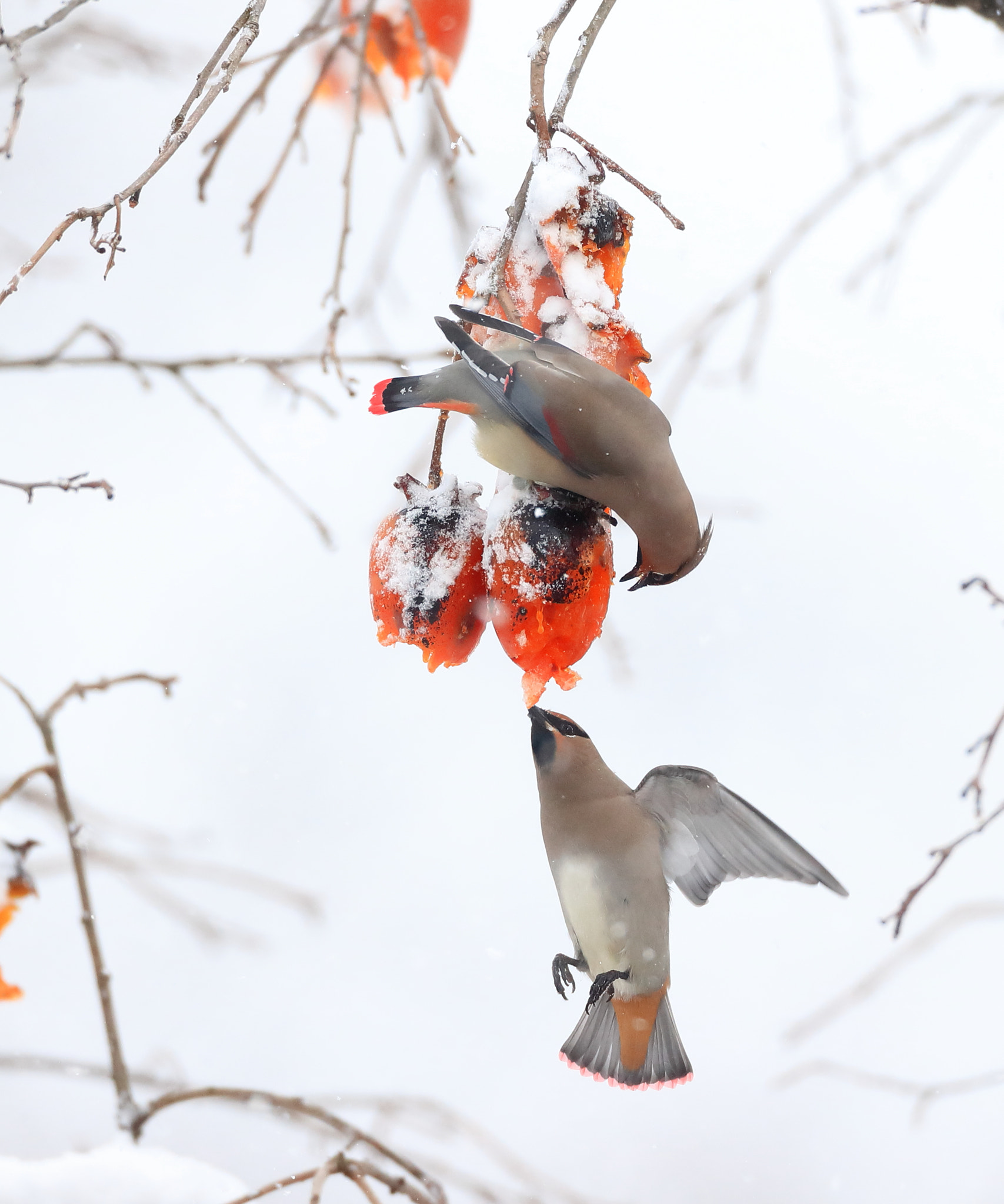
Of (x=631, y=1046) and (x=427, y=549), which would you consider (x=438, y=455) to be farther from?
(x=631, y=1046)

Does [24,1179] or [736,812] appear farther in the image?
[24,1179]

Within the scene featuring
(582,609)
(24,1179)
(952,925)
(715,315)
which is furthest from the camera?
(715,315)

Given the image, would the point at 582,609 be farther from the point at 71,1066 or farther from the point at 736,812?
the point at 71,1066

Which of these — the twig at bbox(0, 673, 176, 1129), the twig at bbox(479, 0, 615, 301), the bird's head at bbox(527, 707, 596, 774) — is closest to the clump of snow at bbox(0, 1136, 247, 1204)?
the twig at bbox(0, 673, 176, 1129)

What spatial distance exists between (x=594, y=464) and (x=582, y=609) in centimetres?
10

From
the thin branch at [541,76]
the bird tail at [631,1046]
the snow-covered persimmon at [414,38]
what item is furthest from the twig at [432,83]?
the bird tail at [631,1046]

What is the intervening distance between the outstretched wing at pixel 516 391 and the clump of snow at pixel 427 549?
3.1 inches

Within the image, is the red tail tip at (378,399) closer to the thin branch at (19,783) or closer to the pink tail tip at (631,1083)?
the thin branch at (19,783)

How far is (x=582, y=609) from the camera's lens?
0.66 meters

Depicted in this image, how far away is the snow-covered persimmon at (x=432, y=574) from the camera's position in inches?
27.0

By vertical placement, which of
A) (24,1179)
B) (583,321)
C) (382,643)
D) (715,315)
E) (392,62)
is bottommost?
(24,1179)

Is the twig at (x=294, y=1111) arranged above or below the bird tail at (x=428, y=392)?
below

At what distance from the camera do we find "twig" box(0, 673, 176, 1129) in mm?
893

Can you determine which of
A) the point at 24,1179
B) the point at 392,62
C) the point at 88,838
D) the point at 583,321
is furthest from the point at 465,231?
the point at 24,1179
